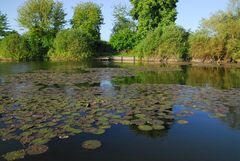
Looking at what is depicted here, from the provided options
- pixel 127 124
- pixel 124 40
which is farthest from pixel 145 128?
pixel 124 40

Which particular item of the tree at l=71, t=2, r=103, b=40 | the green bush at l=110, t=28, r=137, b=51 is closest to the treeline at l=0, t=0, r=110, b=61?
the tree at l=71, t=2, r=103, b=40

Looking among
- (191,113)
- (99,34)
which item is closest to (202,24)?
(99,34)

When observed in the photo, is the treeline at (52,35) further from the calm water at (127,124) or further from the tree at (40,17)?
the calm water at (127,124)

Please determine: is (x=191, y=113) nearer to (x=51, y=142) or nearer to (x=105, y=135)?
(x=105, y=135)

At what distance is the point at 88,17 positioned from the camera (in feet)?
211

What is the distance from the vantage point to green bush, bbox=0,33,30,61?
51.8 m

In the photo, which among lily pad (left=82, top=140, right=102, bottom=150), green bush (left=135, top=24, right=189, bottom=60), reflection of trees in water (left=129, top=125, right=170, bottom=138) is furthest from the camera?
green bush (left=135, top=24, right=189, bottom=60)

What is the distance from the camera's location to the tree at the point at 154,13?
53.2 metres

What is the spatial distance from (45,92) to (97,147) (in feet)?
23.0

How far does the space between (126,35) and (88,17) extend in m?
12.0

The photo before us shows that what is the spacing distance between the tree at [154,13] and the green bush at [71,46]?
462 inches

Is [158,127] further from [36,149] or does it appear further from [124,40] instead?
[124,40]

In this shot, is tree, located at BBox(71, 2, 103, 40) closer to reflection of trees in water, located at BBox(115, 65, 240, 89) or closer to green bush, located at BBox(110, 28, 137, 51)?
green bush, located at BBox(110, 28, 137, 51)

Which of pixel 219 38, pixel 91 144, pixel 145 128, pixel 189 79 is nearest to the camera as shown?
pixel 91 144
